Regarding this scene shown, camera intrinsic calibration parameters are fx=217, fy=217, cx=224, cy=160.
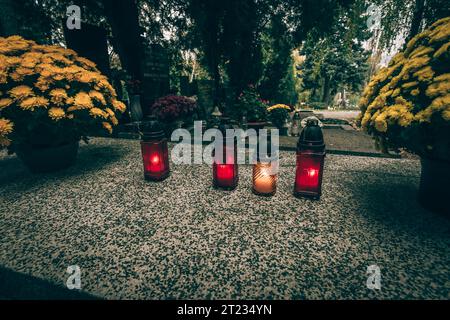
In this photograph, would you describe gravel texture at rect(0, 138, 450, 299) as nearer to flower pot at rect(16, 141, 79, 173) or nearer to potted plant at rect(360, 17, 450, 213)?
flower pot at rect(16, 141, 79, 173)

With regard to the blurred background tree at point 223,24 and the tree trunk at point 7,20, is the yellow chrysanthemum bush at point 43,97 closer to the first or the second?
the tree trunk at point 7,20

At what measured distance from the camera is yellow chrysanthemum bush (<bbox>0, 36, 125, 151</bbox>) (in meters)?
2.22

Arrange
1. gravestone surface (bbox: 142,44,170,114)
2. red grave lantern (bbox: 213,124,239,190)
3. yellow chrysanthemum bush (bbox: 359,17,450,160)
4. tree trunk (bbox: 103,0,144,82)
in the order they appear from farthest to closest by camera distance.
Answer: gravestone surface (bbox: 142,44,170,114) → tree trunk (bbox: 103,0,144,82) → red grave lantern (bbox: 213,124,239,190) → yellow chrysanthemum bush (bbox: 359,17,450,160)

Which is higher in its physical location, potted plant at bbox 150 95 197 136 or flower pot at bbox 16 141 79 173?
potted plant at bbox 150 95 197 136

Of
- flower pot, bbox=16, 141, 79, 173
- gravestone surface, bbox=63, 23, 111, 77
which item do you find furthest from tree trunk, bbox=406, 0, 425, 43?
flower pot, bbox=16, 141, 79, 173

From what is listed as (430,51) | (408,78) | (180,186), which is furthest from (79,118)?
(430,51)

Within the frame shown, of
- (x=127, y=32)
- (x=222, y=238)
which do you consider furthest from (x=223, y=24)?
(x=222, y=238)

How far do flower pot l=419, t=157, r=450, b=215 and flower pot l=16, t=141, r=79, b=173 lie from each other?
3.76 metres

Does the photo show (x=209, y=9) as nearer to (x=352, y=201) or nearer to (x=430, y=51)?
(x=430, y=51)

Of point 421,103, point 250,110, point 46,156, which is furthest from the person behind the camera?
point 250,110

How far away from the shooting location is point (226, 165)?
7.30 feet

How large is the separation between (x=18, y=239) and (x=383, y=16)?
7.94 m

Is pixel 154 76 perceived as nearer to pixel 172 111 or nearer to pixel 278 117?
pixel 172 111

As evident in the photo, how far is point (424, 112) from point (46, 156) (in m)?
3.69
